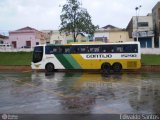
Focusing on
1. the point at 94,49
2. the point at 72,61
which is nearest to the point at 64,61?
the point at 72,61

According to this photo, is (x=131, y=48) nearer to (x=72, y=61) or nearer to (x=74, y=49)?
(x=74, y=49)

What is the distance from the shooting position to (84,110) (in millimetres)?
13453

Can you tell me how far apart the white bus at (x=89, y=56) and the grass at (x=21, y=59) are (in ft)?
11.4

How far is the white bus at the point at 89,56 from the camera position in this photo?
1415 inches

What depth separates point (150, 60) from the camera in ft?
135

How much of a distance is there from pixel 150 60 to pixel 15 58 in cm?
1738

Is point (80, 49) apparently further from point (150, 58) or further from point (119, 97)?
point (119, 97)

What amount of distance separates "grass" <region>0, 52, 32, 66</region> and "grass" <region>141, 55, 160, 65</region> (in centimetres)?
1254

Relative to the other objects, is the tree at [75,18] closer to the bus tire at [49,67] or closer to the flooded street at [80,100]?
the bus tire at [49,67]

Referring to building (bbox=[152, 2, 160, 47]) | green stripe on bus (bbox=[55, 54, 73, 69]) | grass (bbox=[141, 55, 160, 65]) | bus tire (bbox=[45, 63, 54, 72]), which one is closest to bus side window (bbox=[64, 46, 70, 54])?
green stripe on bus (bbox=[55, 54, 73, 69])

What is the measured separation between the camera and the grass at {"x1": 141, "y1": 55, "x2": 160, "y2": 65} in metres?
38.8

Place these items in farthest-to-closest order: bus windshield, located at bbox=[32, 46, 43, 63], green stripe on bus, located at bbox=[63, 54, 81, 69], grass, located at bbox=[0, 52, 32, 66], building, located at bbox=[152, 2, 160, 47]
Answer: building, located at bbox=[152, 2, 160, 47] → grass, located at bbox=[0, 52, 32, 66] → bus windshield, located at bbox=[32, 46, 43, 63] → green stripe on bus, located at bbox=[63, 54, 81, 69]

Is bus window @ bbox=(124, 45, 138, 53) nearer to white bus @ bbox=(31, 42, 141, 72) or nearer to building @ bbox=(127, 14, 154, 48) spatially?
white bus @ bbox=(31, 42, 141, 72)

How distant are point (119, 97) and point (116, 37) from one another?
193ft
